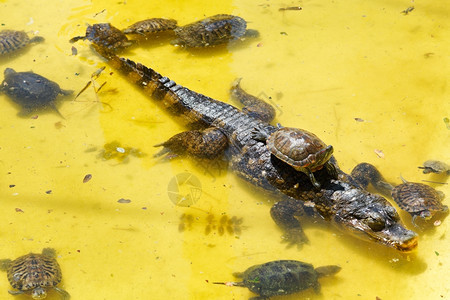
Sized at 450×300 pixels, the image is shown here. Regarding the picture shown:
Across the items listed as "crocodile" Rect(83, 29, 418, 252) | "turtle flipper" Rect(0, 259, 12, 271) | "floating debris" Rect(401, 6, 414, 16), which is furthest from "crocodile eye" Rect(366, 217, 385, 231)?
"floating debris" Rect(401, 6, 414, 16)

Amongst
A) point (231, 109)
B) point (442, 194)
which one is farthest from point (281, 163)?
point (442, 194)

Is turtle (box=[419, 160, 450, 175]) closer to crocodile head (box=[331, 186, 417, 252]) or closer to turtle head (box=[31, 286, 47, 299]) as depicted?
crocodile head (box=[331, 186, 417, 252])

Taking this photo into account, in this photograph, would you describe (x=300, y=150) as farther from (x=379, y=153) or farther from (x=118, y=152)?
(x=118, y=152)

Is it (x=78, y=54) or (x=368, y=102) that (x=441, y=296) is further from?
(x=78, y=54)

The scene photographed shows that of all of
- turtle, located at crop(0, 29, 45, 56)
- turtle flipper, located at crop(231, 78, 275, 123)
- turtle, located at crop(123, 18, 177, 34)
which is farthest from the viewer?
turtle, located at crop(123, 18, 177, 34)

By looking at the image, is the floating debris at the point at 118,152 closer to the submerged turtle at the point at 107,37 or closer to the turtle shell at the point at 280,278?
the submerged turtle at the point at 107,37

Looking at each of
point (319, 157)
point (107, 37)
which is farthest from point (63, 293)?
point (107, 37)

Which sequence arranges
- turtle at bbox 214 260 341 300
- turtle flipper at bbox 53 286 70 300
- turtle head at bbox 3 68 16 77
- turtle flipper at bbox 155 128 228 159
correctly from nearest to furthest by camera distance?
turtle at bbox 214 260 341 300 < turtle flipper at bbox 53 286 70 300 < turtle flipper at bbox 155 128 228 159 < turtle head at bbox 3 68 16 77

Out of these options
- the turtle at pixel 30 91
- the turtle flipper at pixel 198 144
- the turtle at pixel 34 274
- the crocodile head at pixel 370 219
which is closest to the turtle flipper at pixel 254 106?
the turtle flipper at pixel 198 144
